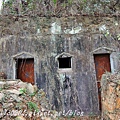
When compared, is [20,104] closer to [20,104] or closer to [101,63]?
[20,104]

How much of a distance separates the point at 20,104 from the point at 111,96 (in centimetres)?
237

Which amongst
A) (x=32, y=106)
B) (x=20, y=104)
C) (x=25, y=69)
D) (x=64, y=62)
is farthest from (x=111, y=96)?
(x=25, y=69)

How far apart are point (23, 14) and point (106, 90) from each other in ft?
14.6

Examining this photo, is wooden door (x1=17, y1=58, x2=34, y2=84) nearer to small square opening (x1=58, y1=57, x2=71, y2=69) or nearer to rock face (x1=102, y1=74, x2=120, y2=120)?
small square opening (x1=58, y1=57, x2=71, y2=69)

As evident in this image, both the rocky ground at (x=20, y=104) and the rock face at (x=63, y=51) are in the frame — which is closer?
the rocky ground at (x=20, y=104)

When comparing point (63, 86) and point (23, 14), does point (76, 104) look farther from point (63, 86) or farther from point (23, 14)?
point (23, 14)

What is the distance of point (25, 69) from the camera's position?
6.10 m

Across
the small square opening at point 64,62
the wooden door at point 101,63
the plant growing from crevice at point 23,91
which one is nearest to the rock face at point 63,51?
the small square opening at point 64,62

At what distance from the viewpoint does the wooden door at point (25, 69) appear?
603 centimetres

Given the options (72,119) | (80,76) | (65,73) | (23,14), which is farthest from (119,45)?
(23,14)

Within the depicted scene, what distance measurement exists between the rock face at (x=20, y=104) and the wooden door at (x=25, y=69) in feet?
Result: 8.67

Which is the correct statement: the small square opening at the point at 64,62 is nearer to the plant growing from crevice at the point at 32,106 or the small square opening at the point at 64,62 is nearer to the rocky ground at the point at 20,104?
the rocky ground at the point at 20,104

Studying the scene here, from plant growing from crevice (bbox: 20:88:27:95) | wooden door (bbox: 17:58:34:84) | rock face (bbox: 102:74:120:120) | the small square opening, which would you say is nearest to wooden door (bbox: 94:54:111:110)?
the small square opening

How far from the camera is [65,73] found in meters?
5.86
